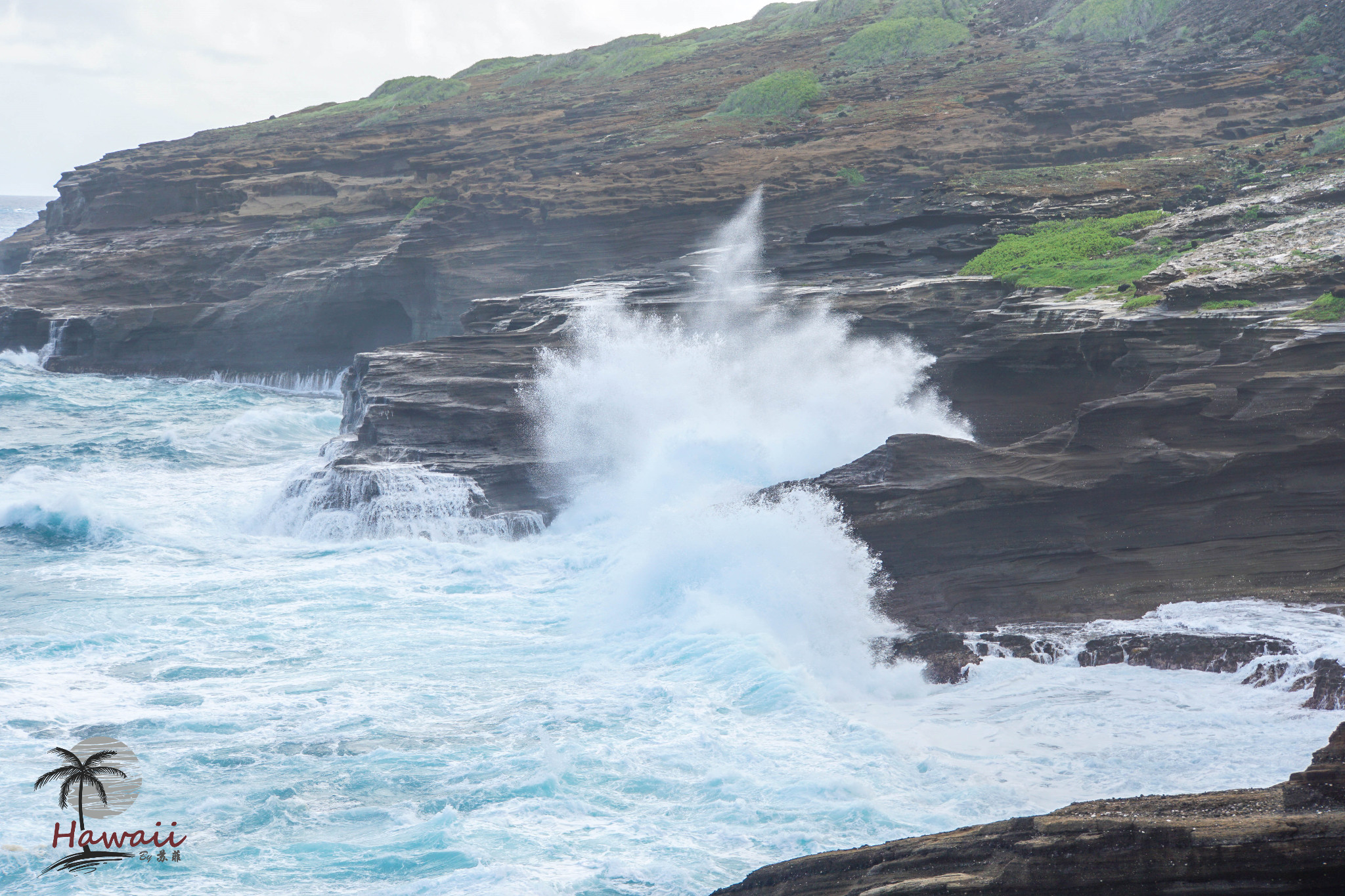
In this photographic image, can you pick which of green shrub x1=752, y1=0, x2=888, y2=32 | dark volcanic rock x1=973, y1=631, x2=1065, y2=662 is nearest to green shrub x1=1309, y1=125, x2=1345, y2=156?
dark volcanic rock x1=973, y1=631, x2=1065, y2=662

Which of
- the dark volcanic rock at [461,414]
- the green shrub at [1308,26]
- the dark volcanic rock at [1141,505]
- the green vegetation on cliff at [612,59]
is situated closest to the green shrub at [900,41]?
the green vegetation on cliff at [612,59]

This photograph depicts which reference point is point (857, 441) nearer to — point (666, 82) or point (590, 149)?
point (590, 149)

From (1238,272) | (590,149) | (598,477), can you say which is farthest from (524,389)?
(590,149)

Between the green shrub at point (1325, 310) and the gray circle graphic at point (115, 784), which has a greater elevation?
the green shrub at point (1325, 310)

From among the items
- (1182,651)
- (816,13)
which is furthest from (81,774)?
(816,13)

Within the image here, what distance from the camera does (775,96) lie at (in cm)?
3734

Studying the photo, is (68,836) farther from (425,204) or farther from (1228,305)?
(425,204)

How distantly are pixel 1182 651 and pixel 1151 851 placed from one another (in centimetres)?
624

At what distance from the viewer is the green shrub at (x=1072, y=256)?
58.1ft

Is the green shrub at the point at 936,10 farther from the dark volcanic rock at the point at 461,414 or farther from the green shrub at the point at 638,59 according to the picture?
the dark volcanic rock at the point at 461,414

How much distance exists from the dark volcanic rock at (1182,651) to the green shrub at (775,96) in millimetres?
29295

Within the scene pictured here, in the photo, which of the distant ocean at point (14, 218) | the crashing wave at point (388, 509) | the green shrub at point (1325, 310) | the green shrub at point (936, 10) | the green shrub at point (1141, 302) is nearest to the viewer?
the green shrub at point (1325, 310)

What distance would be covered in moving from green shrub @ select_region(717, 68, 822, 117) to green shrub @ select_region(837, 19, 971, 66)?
3.74 meters

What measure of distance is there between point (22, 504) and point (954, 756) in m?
16.6
